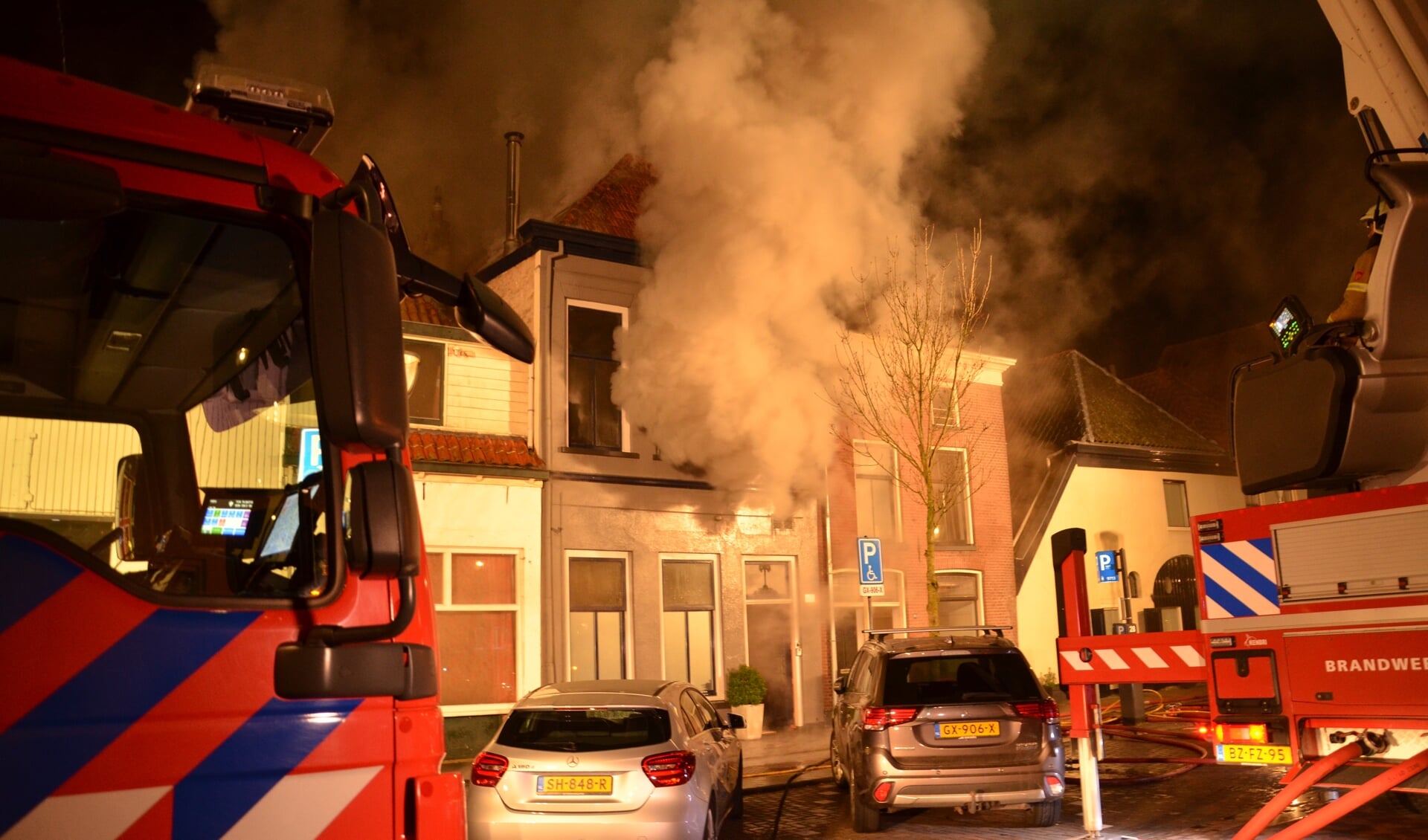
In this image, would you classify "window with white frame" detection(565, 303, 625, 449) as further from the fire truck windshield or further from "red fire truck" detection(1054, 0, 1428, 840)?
the fire truck windshield

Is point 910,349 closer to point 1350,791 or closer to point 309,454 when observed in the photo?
point 1350,791

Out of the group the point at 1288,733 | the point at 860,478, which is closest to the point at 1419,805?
the point at 1288,733

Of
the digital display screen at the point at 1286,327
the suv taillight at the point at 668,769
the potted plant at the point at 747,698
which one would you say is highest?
the digital display screen at the point at 1286,327

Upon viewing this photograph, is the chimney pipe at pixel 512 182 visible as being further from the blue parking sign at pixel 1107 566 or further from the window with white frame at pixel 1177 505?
the window with white frame at pixel 1177 505

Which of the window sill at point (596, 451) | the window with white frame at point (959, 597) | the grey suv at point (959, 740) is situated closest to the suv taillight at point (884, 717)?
the grey suv at point (959, 740)

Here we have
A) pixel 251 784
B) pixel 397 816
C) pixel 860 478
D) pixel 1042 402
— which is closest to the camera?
pixel 251 784

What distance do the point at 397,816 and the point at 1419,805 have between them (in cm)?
851

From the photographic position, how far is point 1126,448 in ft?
87.8

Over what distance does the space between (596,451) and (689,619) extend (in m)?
3.14

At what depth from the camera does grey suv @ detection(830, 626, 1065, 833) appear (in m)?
8.62

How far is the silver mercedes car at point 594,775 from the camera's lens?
712 centimetres

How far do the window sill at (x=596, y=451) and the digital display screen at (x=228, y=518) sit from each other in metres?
13.4

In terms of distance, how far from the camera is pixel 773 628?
1803 centimetres

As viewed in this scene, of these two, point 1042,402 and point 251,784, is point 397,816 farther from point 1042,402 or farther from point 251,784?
point 1042,402
